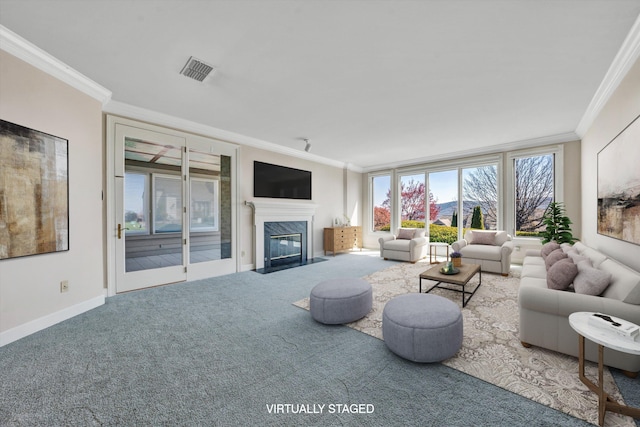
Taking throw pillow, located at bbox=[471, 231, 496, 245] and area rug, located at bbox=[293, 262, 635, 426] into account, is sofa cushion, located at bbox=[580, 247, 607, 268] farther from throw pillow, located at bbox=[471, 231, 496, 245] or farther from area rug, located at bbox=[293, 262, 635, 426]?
throw pillow, located at bbox=[471, 231, 496, 245]

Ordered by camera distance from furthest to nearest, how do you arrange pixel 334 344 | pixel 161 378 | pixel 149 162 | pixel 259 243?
pixel 259 243 < pixel 149 162 < pixel 334 344 < pixel 161 378

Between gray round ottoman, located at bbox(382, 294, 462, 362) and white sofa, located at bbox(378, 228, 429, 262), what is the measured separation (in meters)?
3.70

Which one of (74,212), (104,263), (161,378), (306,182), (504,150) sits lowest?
(161,378)

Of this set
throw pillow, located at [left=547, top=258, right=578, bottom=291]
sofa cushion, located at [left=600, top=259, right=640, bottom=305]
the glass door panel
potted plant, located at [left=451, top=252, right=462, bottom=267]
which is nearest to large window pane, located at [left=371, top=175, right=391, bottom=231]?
potted plant, located at [left=451, top=252, right=462, bottom=267]

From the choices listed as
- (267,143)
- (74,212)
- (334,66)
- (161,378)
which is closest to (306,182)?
(267,143)

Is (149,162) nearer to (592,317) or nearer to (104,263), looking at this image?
(104,263)

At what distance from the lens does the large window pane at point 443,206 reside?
6445 mm

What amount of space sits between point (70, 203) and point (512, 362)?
4577mm

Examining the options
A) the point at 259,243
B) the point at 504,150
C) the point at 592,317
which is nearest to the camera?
the point at 592,317

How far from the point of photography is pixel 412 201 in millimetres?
7234

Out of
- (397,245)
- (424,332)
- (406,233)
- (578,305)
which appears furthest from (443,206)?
(424,332)

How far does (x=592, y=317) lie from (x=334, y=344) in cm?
175

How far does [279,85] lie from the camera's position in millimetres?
3004

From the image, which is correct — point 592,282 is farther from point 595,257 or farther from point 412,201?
point 412,201
